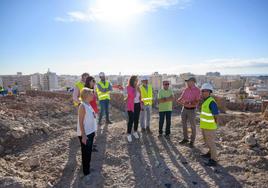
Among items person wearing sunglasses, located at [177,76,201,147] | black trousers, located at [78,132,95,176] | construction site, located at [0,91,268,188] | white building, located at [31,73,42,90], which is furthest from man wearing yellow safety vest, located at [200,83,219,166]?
white building, located at [31,73,42,90]

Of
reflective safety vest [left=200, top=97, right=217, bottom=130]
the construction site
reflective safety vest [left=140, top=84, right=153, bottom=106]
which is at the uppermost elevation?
reflective safety vest [left=140, top=84, right=153, bottom=106]

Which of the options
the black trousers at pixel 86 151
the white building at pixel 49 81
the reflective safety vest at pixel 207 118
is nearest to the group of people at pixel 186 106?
the reflective safety vest at pixel 207 118

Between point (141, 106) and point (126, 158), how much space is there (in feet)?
4.99

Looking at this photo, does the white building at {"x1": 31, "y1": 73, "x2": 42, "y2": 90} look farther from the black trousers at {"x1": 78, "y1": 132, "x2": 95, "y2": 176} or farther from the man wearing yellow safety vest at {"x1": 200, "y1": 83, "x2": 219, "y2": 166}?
the man wearing yellow safety vest at {"x1": 200, "y1": 83, "x2": 219, "y2": 166}

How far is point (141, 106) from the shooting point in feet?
18.2

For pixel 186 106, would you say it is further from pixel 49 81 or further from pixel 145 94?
pixel 49 81

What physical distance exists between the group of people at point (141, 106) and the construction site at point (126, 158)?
305 mm

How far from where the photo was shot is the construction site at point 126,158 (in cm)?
353

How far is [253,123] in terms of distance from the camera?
20.2ft

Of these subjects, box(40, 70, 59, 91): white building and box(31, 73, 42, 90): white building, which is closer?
box(40, 70, 59, 91): white building

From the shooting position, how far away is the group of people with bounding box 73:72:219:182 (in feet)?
11.4

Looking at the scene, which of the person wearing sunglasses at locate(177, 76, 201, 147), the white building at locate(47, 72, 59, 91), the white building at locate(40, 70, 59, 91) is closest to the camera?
the person wearing sunglasses at locate(177, 76, 201, 147)

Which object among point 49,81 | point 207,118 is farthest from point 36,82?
point 207,118

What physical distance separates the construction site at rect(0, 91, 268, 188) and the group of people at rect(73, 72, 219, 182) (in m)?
0.30
